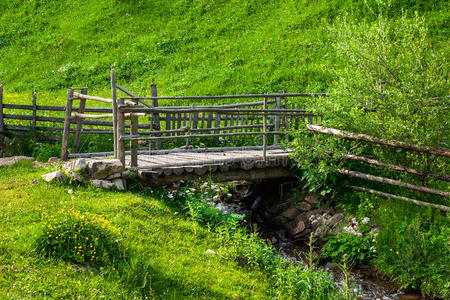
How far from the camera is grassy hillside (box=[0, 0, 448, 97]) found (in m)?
17.1

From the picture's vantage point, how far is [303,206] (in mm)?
9695

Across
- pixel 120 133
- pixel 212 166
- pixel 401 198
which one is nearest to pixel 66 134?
pixel 120 133

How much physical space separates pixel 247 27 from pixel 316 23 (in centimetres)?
348

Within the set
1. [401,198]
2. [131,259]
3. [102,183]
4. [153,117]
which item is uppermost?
[153,117]

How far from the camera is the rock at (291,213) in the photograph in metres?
9.71

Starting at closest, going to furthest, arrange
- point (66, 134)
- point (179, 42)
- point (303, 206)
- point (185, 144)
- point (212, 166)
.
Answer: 1. point (212, 166)
2. point (66, 134)
3. point (303, 206)
4. point (185, 144)
5. point (179, 42)

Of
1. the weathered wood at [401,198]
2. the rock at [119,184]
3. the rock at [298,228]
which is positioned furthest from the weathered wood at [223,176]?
the weathered wood at [401,198]

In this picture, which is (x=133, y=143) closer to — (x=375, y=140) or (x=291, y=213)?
(x=291, y=213)

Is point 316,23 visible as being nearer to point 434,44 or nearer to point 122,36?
point 434,44

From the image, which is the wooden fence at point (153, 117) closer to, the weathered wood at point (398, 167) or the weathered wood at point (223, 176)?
the weathered wood at point (223, 176)

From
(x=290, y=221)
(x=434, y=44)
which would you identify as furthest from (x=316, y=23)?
(x=290, y=221)

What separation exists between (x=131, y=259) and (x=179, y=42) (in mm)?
17248

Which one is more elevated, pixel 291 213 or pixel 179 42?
pixel 179 42

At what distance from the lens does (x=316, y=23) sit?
19266 mm
